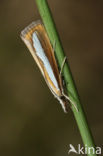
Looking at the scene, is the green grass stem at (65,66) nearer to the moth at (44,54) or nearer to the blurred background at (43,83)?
the moth at (44,54)

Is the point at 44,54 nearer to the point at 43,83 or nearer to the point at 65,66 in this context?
the point at 65,66

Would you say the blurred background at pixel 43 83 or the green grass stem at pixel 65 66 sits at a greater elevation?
the green grass stem at pixel 65 66

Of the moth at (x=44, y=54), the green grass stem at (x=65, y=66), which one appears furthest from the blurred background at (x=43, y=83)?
the green grass stem at (x=65, y=66)

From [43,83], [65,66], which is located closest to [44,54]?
[65,66]

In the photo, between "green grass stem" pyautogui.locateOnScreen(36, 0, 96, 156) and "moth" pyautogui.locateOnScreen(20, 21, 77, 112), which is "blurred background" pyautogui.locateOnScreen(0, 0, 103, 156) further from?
"green grass stem" pyautogui.locateOnScreen(36, 0, 96, 156)

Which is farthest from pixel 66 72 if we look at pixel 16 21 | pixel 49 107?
pixel 16 21
